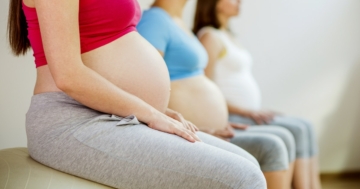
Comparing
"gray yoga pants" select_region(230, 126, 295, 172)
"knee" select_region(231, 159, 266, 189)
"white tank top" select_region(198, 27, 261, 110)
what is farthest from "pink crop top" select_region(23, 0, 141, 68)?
"white tank top" select_region(198, 27, 261, 110)

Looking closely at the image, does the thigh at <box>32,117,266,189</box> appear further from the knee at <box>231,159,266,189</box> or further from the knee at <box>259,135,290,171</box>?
the knee at <box>259,135,290,171</box>

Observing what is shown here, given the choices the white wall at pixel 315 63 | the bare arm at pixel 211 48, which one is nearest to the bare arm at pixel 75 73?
the bare arm at pixel 211 48

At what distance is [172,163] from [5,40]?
0.81 meters

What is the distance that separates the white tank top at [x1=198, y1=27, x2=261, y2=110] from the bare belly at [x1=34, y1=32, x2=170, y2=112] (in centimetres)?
101

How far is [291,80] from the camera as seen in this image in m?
2.95

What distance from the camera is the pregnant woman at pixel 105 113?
0.99 m

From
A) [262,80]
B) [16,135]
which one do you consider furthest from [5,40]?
[262,80]

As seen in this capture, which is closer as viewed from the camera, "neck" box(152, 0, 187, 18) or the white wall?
"neck" box(152, 0, 187, 18)

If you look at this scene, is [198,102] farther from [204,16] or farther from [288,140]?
[204,16]

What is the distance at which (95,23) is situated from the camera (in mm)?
1100

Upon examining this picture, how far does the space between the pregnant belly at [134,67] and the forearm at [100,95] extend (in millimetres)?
43

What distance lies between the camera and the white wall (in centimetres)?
282

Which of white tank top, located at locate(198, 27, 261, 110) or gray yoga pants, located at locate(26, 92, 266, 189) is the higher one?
gray yoga pants, located at locate(26, 92, 266, 189)

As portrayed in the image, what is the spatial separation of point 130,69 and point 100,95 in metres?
0.11
